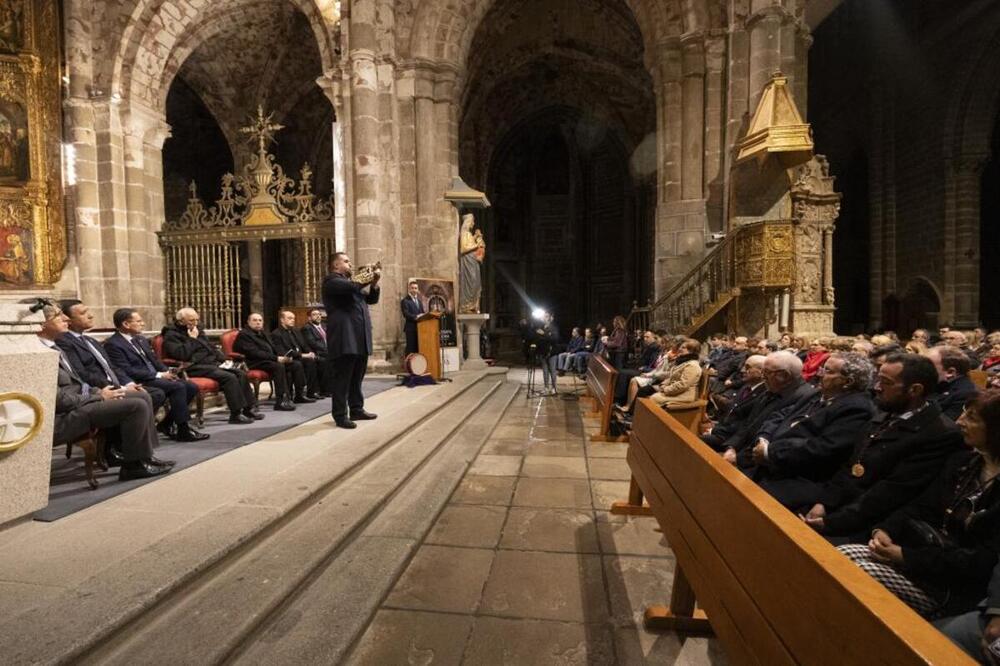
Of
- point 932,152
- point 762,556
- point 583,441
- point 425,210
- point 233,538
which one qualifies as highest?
point 932,152

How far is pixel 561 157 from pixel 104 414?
794 inches

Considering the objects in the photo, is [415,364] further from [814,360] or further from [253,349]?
[814,360]

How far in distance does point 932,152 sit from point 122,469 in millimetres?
17708

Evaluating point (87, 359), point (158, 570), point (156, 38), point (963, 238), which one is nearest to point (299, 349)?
point (87, 359)

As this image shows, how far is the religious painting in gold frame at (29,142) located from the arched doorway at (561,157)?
888 cm

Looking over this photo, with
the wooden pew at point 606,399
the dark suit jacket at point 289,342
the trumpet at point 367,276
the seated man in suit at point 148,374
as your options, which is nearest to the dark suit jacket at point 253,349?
the dark suit jacket at point 289,342

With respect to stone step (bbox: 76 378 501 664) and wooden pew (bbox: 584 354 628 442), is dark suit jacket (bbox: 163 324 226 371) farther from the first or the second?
wooden pew (bbox: 584 354 628 442)

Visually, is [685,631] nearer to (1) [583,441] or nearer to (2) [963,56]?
(1) [583,441]

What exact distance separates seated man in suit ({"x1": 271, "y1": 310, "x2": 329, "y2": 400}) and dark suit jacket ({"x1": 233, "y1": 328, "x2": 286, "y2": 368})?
1.26ft

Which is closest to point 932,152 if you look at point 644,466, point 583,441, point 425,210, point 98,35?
point 425,210

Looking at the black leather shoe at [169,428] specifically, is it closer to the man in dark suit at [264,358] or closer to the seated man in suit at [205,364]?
the seated man in suit at [205,364]

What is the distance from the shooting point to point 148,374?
4.12 meters

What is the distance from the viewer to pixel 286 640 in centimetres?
191

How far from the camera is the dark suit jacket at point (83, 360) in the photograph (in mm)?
3494
